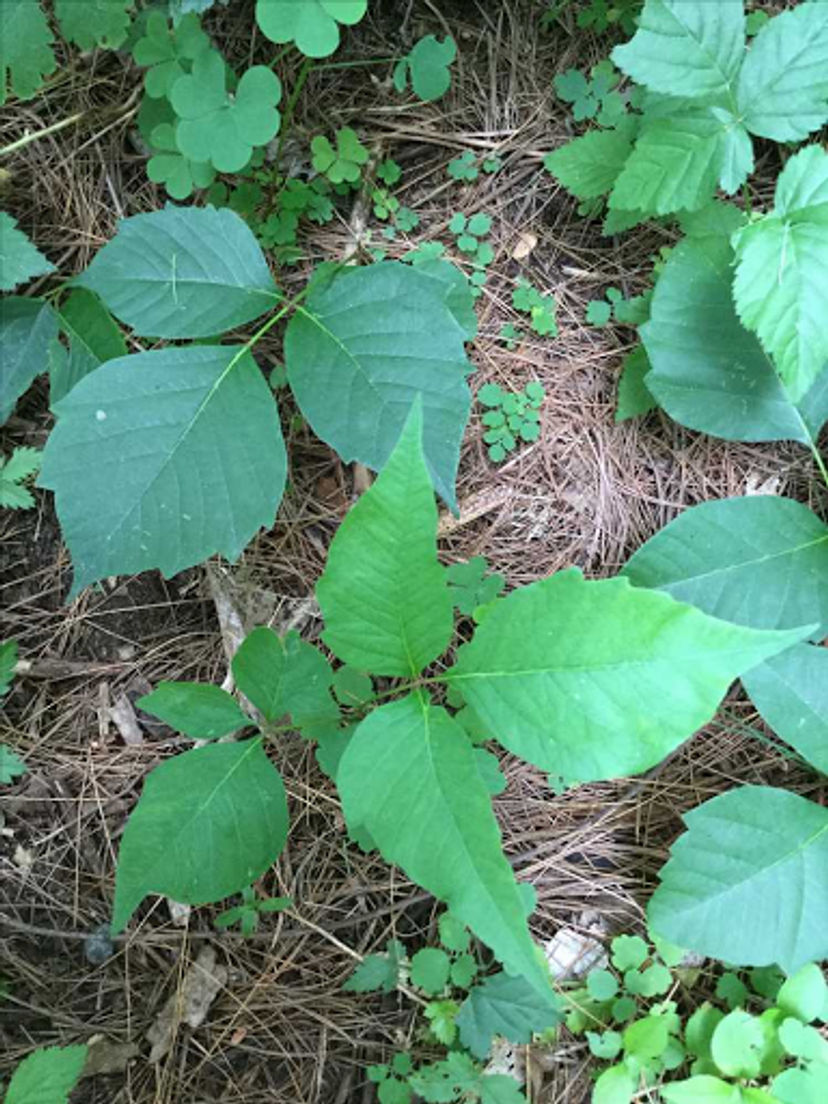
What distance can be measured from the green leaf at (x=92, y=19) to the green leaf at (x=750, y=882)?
1880mm

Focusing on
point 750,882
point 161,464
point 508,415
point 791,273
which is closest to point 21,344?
point 161,464

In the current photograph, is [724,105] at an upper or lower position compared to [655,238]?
upper

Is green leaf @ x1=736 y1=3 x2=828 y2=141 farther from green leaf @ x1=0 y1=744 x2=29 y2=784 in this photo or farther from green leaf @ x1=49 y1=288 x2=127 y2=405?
green leaf @ x1=0 y1=744 x2=29 y2=784

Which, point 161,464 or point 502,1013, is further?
point 502,1013

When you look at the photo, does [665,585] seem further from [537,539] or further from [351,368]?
[351,368]

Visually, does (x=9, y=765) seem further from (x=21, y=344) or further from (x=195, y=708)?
(x=21, y=344)

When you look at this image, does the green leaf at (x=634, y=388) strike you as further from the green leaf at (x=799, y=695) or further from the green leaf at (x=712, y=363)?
the green leaf at (x=799, y=695)

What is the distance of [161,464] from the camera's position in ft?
5.36

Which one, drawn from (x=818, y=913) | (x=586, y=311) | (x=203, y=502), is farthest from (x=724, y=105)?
(x=818, y=913)

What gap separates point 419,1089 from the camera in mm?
1829

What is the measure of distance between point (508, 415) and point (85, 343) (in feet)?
3.02

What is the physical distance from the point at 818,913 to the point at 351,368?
4.56 ft

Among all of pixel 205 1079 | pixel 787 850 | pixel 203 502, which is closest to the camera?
pixel 203 502

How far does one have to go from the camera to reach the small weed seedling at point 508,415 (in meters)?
1.99
